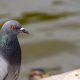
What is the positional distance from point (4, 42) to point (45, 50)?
557 centimetres

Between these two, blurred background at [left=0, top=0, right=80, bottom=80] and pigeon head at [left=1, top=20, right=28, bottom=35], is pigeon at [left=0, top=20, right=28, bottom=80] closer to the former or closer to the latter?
pigeon head at [left=1, top=20, right=28, bottom=35]

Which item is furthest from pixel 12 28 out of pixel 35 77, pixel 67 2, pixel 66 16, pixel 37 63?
pixel 67 2

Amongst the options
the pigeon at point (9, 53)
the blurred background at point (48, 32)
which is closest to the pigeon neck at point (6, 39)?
the pigeon at point (9, 53)

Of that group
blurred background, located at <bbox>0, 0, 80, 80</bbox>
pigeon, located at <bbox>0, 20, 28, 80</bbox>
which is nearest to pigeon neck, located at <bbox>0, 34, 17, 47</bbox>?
pigeon, located at <bbox>0, 20, 28, 80</bbox>

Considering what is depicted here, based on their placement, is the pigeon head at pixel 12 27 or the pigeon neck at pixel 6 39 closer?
the pigeon head at pixel 12 27

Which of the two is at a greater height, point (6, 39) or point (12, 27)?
point (12, 27)

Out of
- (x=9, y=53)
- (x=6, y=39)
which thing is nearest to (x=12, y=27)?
(x=6, y=39)

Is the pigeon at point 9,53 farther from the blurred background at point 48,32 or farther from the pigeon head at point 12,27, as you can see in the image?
the blurred background at point 48,32

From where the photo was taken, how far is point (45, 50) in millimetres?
10336

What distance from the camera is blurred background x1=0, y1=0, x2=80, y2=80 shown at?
973cm

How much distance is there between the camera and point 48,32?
438 inches

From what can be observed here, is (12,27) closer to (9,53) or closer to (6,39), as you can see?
(6,39)

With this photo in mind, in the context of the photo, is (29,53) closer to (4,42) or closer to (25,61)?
(25,61)

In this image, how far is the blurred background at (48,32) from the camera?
31.9ft
